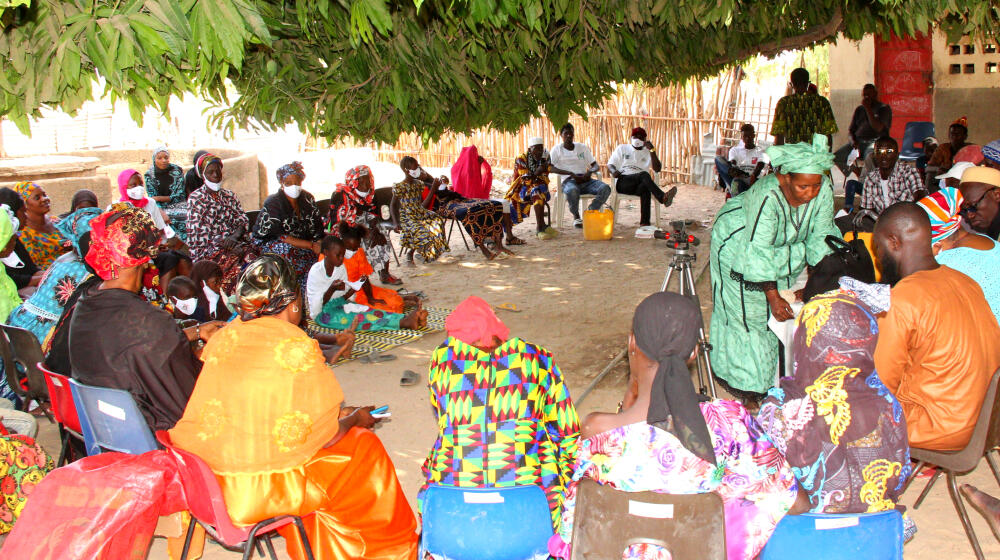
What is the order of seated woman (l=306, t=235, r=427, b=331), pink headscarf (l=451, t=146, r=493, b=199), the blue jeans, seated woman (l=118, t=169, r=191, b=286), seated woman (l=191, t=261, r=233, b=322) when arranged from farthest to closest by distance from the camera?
the blue jeans < pink headscarf (l=451, t=146, r=493, b=199) < seated woman (l=306, t=235, r=427, b=331) < seated woman (l=118, t=169, r=191, b=286) < seated woman (l=191, t=261, r=233, b=322)

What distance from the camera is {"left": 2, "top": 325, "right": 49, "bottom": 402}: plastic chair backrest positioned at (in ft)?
13.9

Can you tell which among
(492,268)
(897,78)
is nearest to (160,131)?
(492,268)

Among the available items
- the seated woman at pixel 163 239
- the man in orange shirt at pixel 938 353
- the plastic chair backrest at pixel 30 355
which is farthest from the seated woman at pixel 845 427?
the seated woman at pixel 163 239

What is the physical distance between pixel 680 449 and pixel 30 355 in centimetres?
355

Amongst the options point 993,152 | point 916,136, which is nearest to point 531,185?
point 916,136

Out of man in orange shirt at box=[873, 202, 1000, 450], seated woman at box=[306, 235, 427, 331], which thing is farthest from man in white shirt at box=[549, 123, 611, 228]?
man in orange shirt at box=[873, 202, 1000, 450]

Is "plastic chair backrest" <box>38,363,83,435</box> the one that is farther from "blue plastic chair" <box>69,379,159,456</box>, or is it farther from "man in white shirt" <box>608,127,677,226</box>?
"man in white shirt" <box>608,127,677,226</box>

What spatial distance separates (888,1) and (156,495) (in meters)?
3.89

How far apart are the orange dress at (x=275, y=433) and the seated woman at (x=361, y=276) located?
430 centimetres

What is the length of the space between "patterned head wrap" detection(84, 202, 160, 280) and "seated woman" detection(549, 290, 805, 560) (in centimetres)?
224

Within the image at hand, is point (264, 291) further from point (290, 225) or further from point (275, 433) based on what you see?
point (290, 225)

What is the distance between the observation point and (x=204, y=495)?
294 cm

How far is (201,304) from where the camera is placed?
601cm

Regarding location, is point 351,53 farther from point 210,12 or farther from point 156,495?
point 156,495
